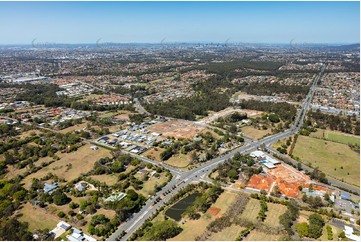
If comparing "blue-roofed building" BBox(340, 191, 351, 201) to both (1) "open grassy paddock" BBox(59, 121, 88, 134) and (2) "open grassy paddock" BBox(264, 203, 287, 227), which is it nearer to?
(2) "open grassy paddock" BBox(264, 203, 287, 227)

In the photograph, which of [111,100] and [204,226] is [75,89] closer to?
[111,100]

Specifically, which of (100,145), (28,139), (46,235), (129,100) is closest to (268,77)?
(129,100)

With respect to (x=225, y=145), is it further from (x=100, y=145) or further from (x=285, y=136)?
(x=100, y=145)

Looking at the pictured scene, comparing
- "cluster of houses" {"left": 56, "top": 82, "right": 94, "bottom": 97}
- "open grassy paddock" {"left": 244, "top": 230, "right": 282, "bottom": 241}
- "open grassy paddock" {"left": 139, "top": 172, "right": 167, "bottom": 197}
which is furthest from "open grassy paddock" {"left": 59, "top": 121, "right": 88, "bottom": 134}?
"open grassy paddock" {"left": 244, "top": 230, "right": 282, "bottom": 241}

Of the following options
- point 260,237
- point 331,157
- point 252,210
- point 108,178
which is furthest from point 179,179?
point 331,157

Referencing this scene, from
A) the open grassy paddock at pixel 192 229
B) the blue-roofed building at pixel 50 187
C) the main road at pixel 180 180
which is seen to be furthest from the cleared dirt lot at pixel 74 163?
the open grassy paddock at pixel 192 229
